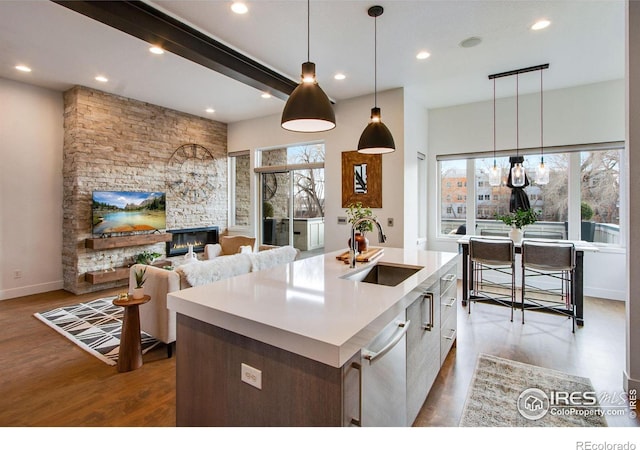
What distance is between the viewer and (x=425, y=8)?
2.82 meters

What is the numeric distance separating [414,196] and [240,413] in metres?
4.43

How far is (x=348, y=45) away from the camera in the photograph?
136 inches

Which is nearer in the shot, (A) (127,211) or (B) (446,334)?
(B) (446,334)

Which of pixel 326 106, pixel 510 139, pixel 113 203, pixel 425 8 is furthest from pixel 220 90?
pixel 510 139

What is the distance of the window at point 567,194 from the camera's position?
4.61 metres

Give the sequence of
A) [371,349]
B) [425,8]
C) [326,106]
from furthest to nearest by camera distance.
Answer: [425,8] → [326,106] → [371,349]

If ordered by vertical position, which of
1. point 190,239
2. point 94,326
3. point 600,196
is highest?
point 600,196

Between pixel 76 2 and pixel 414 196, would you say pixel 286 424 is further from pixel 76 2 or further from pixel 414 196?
pixel 414 196

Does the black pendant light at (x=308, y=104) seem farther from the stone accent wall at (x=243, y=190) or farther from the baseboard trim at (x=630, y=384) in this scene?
the stone accent wall at (x=243, y=190)

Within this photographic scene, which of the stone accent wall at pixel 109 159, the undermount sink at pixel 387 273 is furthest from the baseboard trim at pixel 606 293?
the stone accent wall at pixel 109 159

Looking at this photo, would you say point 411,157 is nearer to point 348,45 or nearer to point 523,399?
point 348,45

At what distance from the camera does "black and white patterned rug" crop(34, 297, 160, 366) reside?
2.99 meters

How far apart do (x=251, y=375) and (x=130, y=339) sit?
73.4 inches
